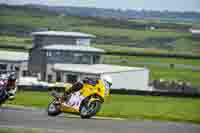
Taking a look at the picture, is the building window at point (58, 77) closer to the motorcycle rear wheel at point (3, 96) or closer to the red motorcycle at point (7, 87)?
the red motorcycle at point (7, 87)

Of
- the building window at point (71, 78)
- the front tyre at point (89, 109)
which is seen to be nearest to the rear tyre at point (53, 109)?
the front tyre at point (89, 109)

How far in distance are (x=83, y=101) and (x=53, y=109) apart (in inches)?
24.2

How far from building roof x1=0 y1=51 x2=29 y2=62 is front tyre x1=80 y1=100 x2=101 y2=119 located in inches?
59.4

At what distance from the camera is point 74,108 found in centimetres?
880

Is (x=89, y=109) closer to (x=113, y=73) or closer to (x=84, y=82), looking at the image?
(x=84, y=82)

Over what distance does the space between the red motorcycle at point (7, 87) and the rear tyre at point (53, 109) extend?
0.60 m

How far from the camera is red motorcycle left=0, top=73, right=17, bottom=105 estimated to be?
29.1 feet

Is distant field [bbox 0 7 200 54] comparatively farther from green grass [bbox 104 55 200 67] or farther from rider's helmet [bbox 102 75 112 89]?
rider's helmet [bbox 102 75 112 89]

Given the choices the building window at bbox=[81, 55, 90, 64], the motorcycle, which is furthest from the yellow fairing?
the building window at bbox=[81, 55, 90, 64]

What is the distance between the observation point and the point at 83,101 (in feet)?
28.4

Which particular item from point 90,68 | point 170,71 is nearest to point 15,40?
point 90,68

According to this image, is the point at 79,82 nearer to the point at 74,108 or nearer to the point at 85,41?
the point at 74,108

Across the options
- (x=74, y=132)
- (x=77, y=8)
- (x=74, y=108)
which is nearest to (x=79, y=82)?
(x=74, y=108)

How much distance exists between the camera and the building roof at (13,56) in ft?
31.7
